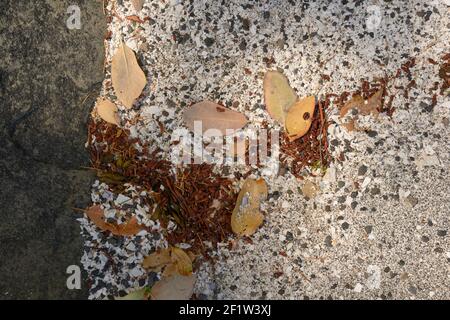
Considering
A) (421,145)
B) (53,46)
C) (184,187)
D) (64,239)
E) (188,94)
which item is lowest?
(64,239)

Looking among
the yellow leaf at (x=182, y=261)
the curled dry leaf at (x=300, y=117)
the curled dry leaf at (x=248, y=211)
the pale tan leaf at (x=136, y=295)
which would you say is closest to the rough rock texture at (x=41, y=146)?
the pale tan leaf at (x=136, y=295)

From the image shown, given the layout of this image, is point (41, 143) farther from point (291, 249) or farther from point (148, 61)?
point (291, 249)

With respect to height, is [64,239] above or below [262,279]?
above

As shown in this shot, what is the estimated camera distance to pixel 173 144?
9.55 feet

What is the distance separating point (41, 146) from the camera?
2877 mm

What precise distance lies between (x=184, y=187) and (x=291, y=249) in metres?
0.57

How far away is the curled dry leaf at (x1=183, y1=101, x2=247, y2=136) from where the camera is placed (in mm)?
2902

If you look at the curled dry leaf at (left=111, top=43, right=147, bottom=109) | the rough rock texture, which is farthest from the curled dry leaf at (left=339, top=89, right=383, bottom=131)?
the rough rock texture

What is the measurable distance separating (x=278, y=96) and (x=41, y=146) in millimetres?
1115

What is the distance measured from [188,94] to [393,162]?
3.26 feet

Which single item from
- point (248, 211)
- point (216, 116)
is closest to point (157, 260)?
point (248, 211)

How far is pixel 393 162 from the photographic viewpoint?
2850 mm

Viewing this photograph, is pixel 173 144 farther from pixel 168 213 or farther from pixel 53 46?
pixel 53 46

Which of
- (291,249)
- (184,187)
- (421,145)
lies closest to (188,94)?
(184,187)
